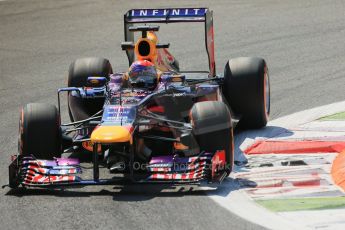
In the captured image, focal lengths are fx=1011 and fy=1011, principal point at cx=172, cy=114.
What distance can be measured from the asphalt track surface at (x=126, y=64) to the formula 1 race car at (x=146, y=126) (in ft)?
0.83

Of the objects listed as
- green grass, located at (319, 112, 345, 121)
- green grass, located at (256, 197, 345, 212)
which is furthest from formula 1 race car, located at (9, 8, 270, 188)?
green grass, located at (319, 112, 345, 121)

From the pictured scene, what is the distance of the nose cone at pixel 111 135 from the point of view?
36.6ft

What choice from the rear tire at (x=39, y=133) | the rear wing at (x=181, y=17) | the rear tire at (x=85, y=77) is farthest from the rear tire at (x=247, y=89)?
the rear tire at (x=39, y=133)

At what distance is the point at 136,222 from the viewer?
1018 cm

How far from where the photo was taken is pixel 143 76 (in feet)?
42.4

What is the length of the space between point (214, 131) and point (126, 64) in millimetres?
8722

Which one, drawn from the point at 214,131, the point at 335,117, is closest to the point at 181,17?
the point at 335,117

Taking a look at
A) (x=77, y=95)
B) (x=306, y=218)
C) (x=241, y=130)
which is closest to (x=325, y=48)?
(x=241, y=130)

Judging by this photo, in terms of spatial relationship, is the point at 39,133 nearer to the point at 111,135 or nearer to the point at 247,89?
the point at 111,135

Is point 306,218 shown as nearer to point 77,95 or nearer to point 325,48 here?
point 77,95

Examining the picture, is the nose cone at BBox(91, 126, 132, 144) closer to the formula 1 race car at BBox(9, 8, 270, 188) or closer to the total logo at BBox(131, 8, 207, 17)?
the formula 1 race car at BBox(9, 8, 270, 188)

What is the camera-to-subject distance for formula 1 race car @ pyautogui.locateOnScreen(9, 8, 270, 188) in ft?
37.4

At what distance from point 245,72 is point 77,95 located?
2398 mm

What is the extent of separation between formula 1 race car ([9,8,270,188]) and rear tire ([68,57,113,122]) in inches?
0.8
